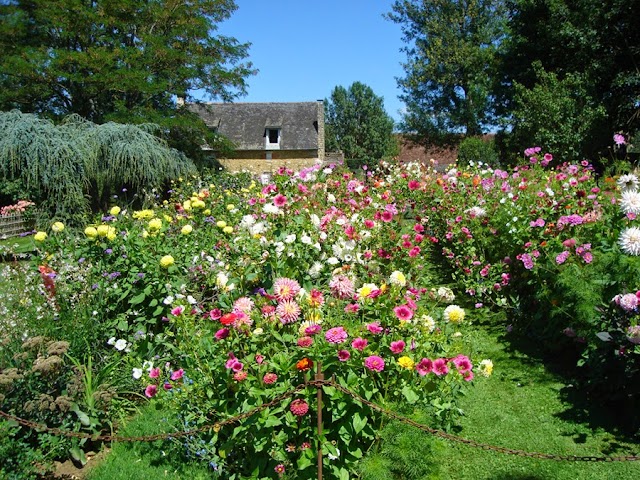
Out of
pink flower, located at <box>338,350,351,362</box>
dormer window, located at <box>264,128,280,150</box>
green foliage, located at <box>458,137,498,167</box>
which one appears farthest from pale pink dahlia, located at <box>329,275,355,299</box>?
dormer window, located at <box>264,128,280,150</box>

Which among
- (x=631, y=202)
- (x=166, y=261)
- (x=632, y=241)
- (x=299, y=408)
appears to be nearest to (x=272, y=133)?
(x=166, y=261)

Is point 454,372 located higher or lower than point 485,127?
lower

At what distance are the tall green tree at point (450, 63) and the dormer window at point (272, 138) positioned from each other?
8.14 metres

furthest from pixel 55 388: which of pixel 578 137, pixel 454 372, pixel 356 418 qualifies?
pixel 578 137

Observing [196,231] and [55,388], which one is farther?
[196,231]

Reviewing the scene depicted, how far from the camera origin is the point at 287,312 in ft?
8.27

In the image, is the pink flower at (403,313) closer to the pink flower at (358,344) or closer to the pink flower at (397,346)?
the pink flower at (397,346)

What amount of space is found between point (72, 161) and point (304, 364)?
786 centimetres

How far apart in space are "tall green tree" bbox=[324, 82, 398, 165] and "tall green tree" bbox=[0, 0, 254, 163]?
31.4m

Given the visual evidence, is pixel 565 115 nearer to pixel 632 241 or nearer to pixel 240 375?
pixel 632 241

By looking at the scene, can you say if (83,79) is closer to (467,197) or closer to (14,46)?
(14,46)

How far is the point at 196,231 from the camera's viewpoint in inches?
203

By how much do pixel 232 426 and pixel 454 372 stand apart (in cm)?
119

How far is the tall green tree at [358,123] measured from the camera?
4912cm
